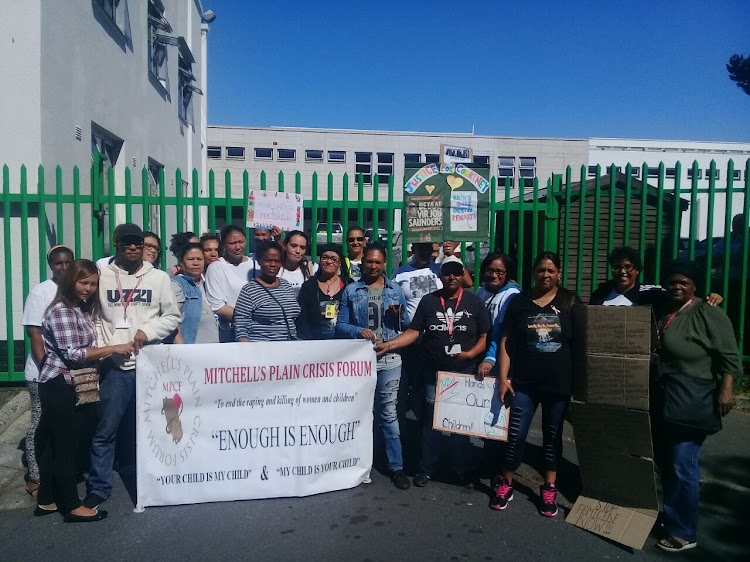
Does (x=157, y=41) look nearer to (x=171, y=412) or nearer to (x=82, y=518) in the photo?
(x=171, y=412)

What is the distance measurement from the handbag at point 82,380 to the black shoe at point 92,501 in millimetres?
670

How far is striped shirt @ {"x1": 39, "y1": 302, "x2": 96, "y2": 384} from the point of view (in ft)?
12.6

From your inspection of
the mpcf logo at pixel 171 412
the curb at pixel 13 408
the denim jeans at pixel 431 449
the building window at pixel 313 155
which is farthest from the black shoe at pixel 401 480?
the building window at pixel 313 155

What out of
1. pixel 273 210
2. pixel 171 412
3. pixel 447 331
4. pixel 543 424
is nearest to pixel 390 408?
pixel 447 331

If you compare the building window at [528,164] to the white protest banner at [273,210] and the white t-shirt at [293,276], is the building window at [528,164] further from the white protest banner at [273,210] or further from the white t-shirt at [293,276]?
the white t-shirt at [293,276]

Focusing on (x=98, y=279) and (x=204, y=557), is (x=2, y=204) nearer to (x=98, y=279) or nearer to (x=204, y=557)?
(x=98, y=279)

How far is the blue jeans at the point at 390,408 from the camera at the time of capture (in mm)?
4578

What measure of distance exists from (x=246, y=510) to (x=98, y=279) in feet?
6.07

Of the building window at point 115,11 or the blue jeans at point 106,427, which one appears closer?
the blue jeans at point 106,427

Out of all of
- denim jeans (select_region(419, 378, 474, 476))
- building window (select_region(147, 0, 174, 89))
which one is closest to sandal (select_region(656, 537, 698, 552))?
denim jeans (select_region(419, 378, 474, 476))

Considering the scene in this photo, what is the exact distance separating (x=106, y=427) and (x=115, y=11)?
8309 millimetres

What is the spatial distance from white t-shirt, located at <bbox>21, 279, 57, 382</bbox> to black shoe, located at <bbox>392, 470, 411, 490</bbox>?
259 cm

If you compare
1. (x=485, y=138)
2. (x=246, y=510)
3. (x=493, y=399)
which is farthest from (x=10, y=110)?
(x=485, y=138)

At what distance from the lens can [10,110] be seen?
22.6ft
